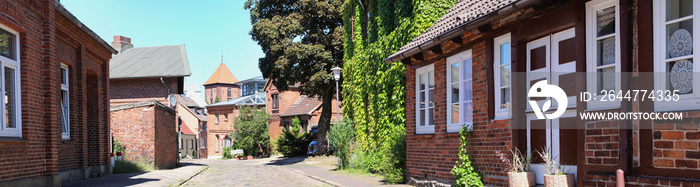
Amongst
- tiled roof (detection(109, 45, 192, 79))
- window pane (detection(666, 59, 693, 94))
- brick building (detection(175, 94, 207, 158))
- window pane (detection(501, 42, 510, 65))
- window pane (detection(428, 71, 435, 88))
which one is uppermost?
tiled roof (detection(109, 45, 192, 79))

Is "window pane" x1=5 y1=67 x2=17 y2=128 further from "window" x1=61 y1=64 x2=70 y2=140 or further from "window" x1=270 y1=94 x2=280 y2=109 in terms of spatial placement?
"window" x1=270 y1=94 x2=280 y2=109

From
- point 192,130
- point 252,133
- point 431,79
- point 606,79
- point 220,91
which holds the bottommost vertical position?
point 192,130

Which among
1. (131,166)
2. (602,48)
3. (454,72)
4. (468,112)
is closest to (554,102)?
(602,48)

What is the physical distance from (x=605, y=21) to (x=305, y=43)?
2510 cm

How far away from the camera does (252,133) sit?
50.0 m

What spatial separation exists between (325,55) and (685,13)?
24.1 meters

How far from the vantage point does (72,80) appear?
1562 centimetres

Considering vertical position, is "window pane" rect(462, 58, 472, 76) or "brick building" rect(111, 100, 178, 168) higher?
"window pane" rect(462, 58, 472, 76)

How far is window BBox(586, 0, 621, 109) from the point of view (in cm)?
631

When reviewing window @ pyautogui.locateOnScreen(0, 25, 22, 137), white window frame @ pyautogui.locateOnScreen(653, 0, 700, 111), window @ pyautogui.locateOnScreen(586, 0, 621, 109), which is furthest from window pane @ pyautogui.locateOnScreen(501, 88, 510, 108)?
window @ pyautogui.locateOnScreen(0, 25, 22, 137)

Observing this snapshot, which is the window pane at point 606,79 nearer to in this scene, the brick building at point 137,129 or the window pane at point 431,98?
the window pane at point 431,98

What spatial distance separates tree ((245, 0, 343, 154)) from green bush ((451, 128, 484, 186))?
19249 millimetres

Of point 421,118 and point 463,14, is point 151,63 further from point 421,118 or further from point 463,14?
point 463,14

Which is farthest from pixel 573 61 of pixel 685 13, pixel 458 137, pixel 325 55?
pixel 325 55
